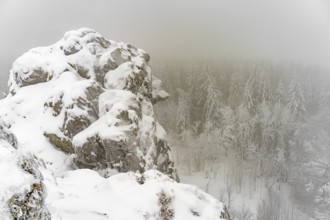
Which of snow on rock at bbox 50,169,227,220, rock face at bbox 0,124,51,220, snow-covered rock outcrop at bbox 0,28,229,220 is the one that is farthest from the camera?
snow-covered rock outcrop at bbox 0,28,229,220

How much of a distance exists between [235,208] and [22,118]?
3992 cm

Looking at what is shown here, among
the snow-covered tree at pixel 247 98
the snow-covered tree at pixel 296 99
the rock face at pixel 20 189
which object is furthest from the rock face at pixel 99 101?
the snow-covered tree at pixel 296 99

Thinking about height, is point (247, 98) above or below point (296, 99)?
below

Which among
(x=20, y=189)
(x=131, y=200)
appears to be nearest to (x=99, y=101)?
(x=131, y=200)

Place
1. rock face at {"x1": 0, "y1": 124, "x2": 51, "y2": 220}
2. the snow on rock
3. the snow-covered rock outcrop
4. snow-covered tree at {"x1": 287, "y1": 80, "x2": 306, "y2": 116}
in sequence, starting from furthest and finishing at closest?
snow-covered tree at {"x1": 287, "y1": 80, "x2": 306, "y2": 116}
the snow-covered rock outcrop
the snow on rock
rock face at {"x1": 0, "y1": 124, "x2": 51, "y2": 220}

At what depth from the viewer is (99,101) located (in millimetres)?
34625

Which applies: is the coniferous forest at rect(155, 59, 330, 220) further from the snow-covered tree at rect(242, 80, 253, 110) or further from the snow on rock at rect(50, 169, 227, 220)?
the snow on rock at rect(50, 169, 227, 220)

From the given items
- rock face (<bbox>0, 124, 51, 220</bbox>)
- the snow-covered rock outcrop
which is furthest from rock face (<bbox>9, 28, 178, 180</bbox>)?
rock face (<bbox>0, 124, 51, 220</bbox>)

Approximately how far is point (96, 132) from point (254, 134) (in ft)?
172

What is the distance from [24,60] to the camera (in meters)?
39.1

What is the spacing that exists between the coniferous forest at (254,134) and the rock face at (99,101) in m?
28.8

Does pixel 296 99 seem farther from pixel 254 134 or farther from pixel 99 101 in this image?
pixel 99 101

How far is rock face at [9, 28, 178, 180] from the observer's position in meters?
31.2

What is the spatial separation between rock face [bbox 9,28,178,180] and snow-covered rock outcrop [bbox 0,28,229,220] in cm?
10
